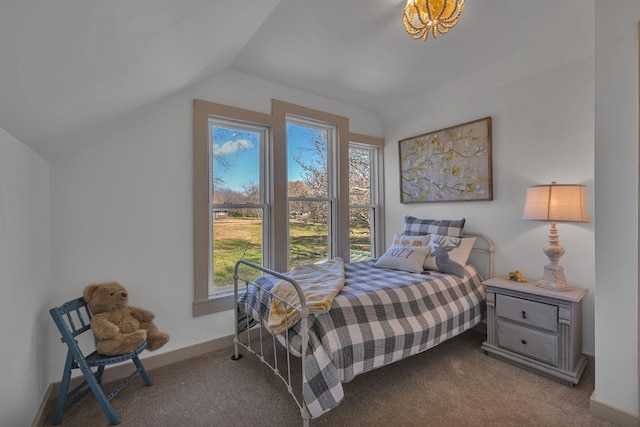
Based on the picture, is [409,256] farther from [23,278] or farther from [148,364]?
[23,278]

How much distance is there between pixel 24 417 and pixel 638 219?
334cm

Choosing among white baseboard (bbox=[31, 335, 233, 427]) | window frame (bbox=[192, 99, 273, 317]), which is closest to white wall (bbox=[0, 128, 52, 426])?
white baseboard (bbox=[31, 335, 233, 427])

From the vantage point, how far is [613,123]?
1.61 meters

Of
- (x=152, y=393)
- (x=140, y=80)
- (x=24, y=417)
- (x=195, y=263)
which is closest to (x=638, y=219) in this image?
(x=140, y=80)

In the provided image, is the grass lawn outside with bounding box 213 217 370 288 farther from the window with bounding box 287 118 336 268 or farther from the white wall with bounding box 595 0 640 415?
the white wall with bounding box 595 0 640 415

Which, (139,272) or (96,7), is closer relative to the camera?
(96,7)

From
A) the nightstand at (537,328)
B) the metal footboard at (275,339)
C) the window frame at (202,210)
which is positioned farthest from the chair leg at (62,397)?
the nightstand at (537,328)

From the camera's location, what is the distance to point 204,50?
1809 mm

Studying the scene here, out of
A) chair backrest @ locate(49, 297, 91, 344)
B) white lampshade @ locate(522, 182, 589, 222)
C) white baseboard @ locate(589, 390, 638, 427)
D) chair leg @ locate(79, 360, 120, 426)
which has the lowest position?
white baseboard @ locate(589, 390, 638, 427)

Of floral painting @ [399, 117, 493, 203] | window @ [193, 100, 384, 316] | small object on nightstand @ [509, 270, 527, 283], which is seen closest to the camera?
small object on nightstand @ [509, 270, 527, 283]

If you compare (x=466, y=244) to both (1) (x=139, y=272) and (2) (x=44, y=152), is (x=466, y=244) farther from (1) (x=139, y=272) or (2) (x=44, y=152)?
(2) (x=44, y=152)

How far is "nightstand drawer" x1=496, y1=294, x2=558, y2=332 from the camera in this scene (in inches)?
80.2

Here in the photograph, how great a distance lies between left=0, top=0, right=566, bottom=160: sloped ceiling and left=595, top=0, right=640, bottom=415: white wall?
2.31 ft

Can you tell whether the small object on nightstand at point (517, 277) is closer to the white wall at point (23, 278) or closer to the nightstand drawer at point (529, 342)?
the nightstand drawer at point (529, 342)
